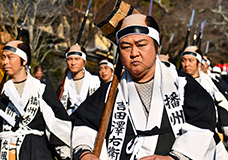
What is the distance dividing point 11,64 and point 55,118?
907 mm

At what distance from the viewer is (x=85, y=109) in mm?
2523

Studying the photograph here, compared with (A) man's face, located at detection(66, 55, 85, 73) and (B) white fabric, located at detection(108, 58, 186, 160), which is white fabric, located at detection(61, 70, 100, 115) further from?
(B) white fabric, located at detection(108, 58, 186, 160)

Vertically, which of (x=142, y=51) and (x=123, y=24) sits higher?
(x=123, y=24)

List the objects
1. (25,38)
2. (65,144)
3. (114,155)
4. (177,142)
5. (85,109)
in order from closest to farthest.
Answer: (177,142)
(114,155)
(85,109)
(65,144)
(25,38)

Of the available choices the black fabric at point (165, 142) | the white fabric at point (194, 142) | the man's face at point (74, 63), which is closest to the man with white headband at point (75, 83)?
the man's face at point (74, 63)

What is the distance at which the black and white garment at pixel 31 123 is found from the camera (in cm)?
376

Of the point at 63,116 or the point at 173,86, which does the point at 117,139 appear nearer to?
the point at 173,86

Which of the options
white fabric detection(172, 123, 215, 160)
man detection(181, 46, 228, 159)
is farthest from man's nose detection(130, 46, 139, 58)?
man detection(181, 46, 228, 159)

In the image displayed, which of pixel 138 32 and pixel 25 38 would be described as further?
pixel 25 38

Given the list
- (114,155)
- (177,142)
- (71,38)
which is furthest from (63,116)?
(71,38)

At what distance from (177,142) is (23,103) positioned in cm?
229

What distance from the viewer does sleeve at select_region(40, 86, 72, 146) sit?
3.75 meters

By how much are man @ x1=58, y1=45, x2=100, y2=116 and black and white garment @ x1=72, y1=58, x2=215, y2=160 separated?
141 inches

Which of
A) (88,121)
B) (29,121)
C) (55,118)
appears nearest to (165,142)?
(88,121)
